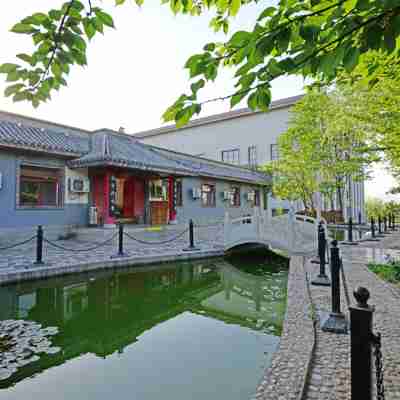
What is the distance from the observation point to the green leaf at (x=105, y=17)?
1642 millimetres

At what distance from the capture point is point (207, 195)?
57.3ft

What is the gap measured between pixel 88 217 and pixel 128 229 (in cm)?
176

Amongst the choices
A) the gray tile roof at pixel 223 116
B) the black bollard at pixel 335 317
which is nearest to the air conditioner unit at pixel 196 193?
the gray tile roof at pixel 223 116

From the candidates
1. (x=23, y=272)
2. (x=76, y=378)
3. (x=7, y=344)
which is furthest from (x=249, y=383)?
(x=23, y=272)

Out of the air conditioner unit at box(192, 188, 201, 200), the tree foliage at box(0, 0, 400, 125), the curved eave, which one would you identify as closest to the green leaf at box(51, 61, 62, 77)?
the tree foliage at box(0, 0, 400, 125)

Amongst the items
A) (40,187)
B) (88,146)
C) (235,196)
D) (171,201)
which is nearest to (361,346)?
(40,187)

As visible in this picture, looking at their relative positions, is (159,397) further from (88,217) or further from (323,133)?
(323,133)

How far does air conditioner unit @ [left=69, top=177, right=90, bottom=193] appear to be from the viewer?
11.2 m

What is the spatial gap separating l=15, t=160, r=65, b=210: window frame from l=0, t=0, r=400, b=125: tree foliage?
9.34 m

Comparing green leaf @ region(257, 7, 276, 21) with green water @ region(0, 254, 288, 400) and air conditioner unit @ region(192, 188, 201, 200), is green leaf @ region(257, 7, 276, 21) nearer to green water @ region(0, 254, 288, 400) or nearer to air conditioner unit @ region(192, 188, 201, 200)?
green water @ region(0, 254, 288, 400)

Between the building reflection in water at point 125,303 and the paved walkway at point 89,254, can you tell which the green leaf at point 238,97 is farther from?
the paved walkway at point 89,254

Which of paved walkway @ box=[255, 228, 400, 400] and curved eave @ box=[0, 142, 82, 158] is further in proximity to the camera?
curved eave @ box=[0, 142, 82, 158]

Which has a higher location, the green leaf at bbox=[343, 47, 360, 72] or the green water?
the green leaf at bbox=[343, 47, 360, 72]

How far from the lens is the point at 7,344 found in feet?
11.8
